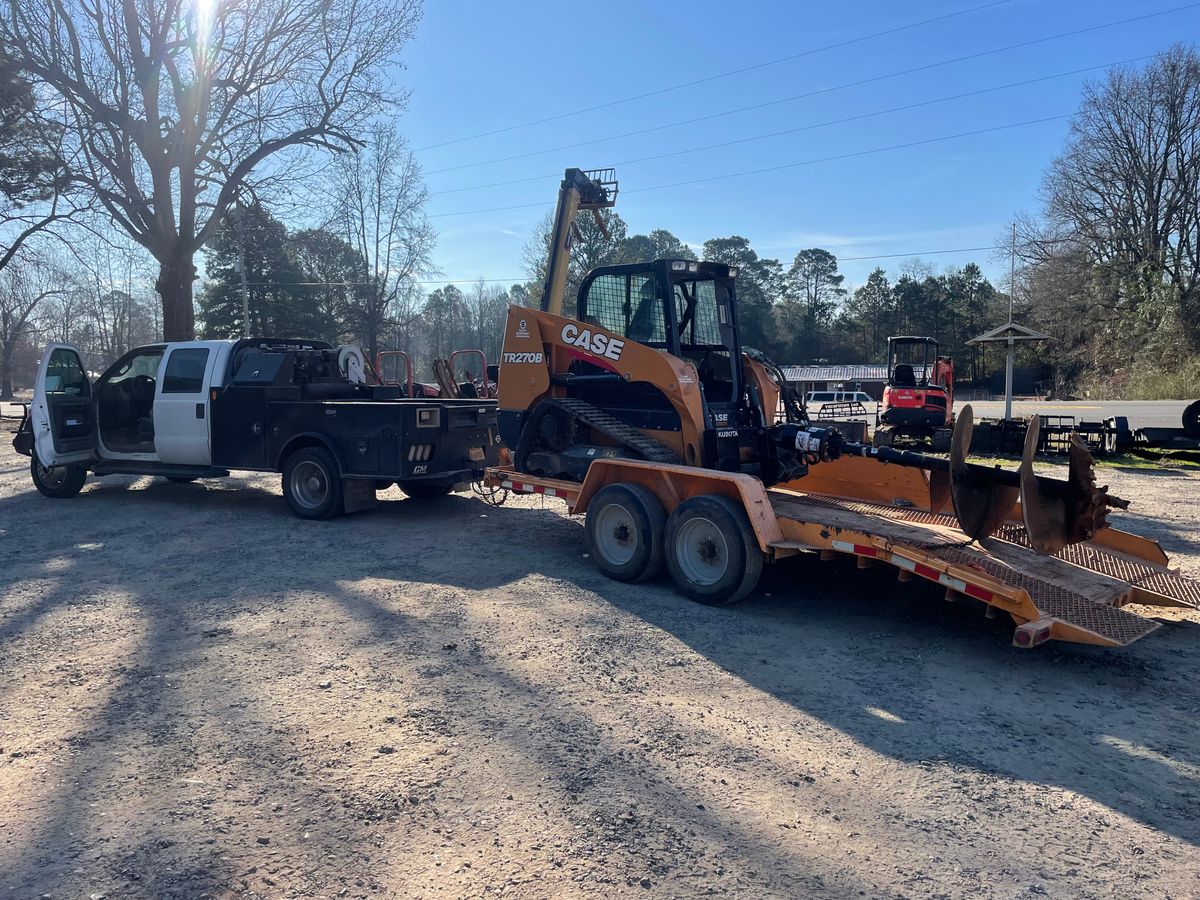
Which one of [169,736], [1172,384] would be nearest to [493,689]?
[169,736]

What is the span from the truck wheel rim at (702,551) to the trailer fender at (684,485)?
0.26 meters

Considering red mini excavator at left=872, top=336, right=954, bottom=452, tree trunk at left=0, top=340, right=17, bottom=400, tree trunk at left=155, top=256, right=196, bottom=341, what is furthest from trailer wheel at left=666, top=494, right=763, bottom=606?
tree trunk at left=0, top=340, right=17, bottom=400

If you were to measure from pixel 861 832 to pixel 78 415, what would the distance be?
11317 millimetres

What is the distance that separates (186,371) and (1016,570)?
965 cm

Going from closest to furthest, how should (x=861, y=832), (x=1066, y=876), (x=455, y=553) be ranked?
(x=1066, y=876) → (x=861, y=832) → (x=455, y=553)

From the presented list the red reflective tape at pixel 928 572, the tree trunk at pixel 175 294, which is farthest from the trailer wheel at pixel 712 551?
the tree trunk at pixel 175 294

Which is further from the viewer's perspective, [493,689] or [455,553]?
[455,553]

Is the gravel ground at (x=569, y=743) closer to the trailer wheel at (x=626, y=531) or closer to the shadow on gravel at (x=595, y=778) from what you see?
the shadow on gravel at (x=595, y=778)

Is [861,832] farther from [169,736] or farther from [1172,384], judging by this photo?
[1172,384]

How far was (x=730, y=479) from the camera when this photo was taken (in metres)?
6.11

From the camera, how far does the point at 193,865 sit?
3020mm

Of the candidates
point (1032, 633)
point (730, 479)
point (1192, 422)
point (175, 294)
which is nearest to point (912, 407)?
point (1192, 422)

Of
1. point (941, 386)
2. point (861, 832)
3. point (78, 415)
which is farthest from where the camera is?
point (941, 386)

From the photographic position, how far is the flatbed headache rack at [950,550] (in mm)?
4887
